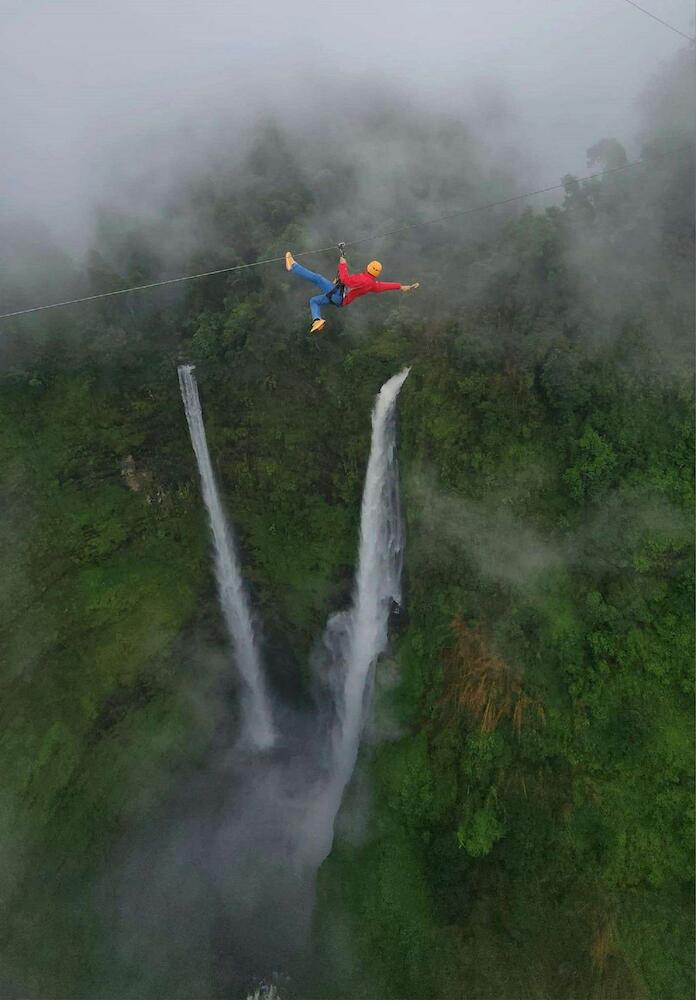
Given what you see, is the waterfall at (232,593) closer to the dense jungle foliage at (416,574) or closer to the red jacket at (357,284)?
the dense jungle foliage at (416,574)

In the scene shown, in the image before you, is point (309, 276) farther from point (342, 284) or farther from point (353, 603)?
point (353, 603)

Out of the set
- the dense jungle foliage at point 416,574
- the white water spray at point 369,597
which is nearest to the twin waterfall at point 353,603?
the white water spray at point 369,597

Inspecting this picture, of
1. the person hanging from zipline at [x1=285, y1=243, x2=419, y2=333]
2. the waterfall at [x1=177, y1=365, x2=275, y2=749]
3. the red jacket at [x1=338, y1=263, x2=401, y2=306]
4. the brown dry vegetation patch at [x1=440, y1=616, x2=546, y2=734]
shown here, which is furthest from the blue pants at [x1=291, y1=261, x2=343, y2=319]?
the waterfall at [x1=177, y1=365, x2=275, y2=749]

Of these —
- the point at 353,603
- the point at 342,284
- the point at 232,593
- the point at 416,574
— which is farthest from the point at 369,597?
the point at 342,284

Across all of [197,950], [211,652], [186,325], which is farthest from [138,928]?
[186,325]

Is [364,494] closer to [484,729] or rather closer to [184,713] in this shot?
[484,729]

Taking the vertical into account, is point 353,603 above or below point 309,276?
below
